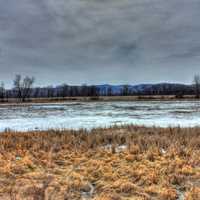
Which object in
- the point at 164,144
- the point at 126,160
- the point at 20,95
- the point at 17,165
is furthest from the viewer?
the point at 20,95

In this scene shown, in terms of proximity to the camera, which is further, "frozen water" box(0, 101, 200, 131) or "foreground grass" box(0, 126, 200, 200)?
"frozen water" box(0, 101, 200, 131)

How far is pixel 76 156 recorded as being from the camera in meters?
7.08

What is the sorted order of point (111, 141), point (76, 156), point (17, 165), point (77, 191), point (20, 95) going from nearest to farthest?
point (77, 191)
point (17, 165)
point (76, 156)
point (111, 141)
point (20, 95)

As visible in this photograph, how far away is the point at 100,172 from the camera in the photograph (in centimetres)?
564

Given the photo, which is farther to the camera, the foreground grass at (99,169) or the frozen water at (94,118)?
the frozen water at (94,118)

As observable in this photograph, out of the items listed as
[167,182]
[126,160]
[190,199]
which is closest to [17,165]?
[126,160]

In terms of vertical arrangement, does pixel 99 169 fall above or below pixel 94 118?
above

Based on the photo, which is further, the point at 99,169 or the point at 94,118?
the point at 94,118

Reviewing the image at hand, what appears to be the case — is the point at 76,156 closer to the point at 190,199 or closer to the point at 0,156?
the point at 0,156

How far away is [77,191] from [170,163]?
2.69 metres

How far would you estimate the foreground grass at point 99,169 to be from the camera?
4.52 meters

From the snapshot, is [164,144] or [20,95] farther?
[20,95]

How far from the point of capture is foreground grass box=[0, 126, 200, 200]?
4516mm

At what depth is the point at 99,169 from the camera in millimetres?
5793
